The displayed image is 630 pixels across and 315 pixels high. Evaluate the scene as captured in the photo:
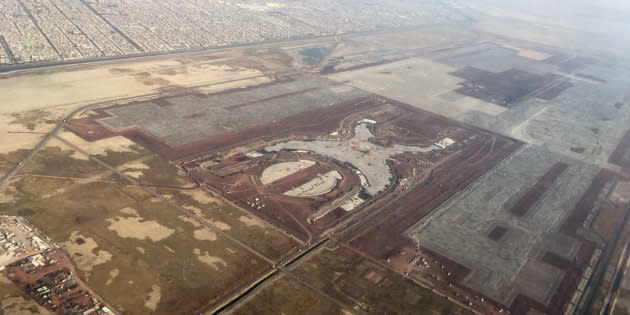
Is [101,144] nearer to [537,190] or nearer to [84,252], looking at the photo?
[84,252]

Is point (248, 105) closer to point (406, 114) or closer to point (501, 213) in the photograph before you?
point (406, 114)

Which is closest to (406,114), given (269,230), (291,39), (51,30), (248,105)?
(248,105)

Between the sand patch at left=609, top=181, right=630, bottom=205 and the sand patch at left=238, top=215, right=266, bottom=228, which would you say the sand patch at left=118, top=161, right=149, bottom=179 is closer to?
the sand patch at left=238, top=215, right=266, bottom=228

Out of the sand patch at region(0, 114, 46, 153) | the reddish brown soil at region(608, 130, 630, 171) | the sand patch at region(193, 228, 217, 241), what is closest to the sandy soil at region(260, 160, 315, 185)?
the sand patch at region(193, 228, 217, 241)

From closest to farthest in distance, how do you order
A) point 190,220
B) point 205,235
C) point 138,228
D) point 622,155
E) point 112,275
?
point 112,275 < point 138,228 < point 205,235 < point 190,220 < point 622,155

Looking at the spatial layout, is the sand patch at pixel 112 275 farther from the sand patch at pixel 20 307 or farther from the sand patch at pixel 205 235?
the sand patch at pixel 205 235

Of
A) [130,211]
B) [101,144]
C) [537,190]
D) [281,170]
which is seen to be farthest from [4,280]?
[537,190]
